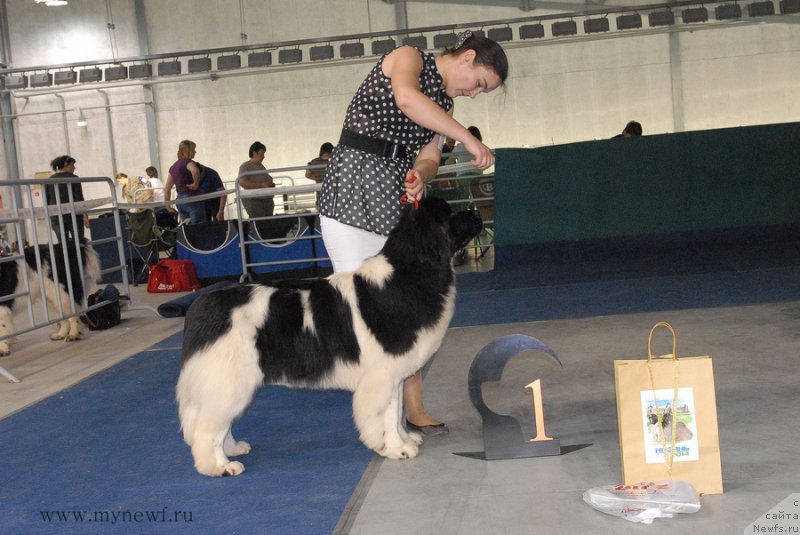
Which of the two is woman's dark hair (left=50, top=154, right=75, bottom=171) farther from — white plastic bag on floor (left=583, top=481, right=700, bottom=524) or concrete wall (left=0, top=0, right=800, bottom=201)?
concrete wall (left=0, top=0, right=800, bottom=201)

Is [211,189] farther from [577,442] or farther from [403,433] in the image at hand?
[577,442]

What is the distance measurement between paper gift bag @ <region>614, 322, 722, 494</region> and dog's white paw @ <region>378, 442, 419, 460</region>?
37.4 inches

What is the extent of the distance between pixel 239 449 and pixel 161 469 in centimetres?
34

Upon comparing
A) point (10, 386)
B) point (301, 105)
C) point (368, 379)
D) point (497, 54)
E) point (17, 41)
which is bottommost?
point (10, 386)

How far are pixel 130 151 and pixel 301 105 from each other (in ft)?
14.7

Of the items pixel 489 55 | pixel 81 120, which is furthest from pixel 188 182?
pixel 81 120

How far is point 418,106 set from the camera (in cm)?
309

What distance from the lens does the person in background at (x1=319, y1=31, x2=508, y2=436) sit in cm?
323

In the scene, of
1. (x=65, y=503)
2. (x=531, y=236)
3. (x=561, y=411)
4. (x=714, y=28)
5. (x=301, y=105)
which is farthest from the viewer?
(x=301, y=105)

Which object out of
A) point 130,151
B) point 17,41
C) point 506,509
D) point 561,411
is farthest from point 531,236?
point 17,41

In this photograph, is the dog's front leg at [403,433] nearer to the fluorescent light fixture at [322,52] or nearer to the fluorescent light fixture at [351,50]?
the fluorescent light fixture at [351,50]

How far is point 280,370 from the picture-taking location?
321cm

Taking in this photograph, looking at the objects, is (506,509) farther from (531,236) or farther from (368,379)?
(531,236)

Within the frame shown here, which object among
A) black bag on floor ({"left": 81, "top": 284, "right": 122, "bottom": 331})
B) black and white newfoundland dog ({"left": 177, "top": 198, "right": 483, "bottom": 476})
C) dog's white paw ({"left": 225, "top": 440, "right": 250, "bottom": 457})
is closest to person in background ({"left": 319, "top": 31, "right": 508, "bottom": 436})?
black and white newfoundland dog ({"left": 177, "top": 198, "right": 483, "bottom": 476})
